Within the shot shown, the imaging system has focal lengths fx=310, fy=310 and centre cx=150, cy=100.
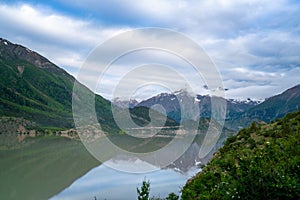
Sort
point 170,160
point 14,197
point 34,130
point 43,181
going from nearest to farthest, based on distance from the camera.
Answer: point 14,197
point 43,181
point 170,160
point 34,130

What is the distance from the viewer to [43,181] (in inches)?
1766

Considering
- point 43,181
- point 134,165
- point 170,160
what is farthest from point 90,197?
point 170,160

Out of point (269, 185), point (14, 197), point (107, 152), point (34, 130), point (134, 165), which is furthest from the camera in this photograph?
point (34, 130)

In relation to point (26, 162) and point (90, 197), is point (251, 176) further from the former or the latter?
point (26, 162)

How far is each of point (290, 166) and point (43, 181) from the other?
43656 millimetres

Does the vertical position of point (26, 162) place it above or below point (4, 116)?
below

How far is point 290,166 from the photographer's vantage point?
6641 millimetres

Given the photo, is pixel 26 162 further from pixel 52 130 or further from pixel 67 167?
pixel 52 130

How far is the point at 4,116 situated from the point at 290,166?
174728 mm

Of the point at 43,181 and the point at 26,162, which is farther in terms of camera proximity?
the point at 26,162

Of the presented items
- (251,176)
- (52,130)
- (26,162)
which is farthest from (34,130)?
(251,176)

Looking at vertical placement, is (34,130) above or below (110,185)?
above

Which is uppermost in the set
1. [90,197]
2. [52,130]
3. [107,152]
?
[52,130]

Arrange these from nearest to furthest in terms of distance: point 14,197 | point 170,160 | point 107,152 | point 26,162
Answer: point 14,197 → point 170,160 → point 107,152 → point 26,162
